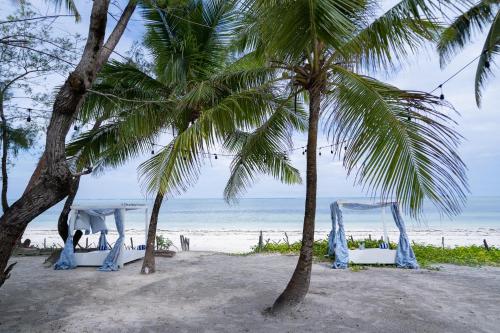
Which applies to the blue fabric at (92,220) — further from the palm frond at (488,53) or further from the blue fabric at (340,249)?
the palm frond at (488,53)

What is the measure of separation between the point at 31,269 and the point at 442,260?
1077 cm

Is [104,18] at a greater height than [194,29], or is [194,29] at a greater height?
[194,29]

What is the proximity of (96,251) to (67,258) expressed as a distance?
28.6 inches

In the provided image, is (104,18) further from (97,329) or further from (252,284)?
(252,284)

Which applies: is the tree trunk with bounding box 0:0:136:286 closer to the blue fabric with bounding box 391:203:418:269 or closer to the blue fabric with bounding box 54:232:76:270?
the blue fabric with bounding box 54:232:76:270

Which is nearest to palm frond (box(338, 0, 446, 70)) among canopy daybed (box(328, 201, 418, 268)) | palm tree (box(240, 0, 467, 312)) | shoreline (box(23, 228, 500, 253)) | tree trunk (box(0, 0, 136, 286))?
palm tree (box(240, 0, 467, 312))

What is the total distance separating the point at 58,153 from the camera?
3.96 metres

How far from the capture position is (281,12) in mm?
Answer: 3705

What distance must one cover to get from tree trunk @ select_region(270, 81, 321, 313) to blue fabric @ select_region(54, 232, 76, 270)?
22.0ft

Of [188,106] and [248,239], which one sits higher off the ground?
[188,106]

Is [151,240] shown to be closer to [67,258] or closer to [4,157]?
[67,258]

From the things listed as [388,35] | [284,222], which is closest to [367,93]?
[388,35]

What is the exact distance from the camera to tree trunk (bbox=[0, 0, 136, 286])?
12.6 ft

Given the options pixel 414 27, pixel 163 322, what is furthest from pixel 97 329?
pixel 414 27
